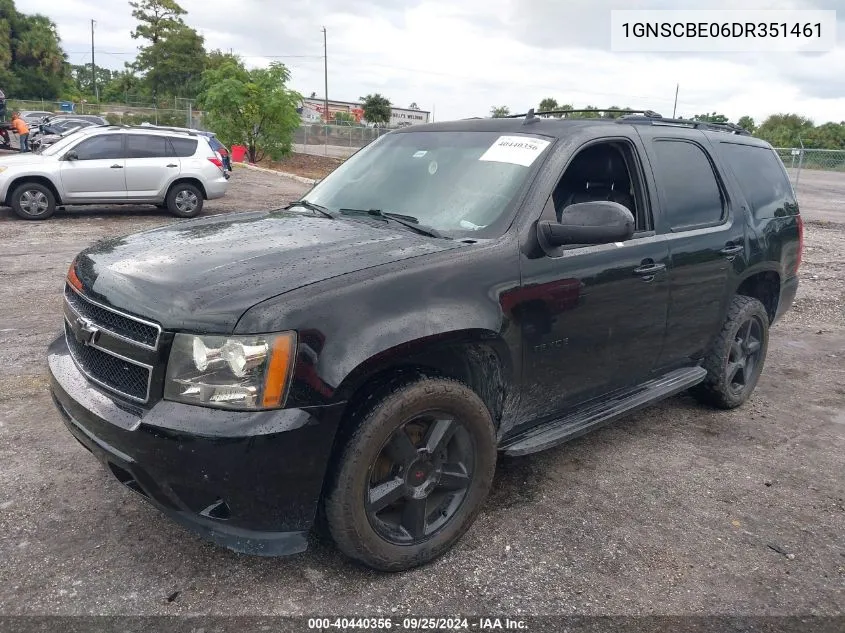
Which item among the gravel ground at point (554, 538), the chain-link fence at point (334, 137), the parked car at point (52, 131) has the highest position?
the chain-link fence at point (334, 137)

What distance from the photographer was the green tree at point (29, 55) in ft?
210

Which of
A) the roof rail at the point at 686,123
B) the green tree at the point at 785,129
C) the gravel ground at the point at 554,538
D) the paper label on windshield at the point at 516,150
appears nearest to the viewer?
the gravel ground at the point at 554,538

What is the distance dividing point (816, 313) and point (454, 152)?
581cm

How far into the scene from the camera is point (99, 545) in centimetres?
299

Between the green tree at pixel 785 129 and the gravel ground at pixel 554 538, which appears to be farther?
the green tree at pixel 785 129

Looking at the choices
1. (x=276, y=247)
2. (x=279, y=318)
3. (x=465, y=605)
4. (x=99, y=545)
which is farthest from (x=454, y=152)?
(x=99, y=545)

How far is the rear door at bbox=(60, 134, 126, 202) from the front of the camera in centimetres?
1241

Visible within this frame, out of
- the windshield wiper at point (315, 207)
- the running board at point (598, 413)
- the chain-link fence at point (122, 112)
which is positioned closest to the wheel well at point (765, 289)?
the running board at point (598, 413)

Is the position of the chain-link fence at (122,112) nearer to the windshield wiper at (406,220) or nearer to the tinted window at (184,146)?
the tinted window at (184,146)

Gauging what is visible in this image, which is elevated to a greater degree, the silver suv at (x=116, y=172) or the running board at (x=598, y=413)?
the silver suv at (x=116, y=172)

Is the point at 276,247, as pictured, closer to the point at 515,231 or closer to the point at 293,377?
the point at 293,377

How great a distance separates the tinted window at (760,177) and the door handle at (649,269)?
1.27 metres


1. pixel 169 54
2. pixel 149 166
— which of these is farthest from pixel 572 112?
pixel 169 54

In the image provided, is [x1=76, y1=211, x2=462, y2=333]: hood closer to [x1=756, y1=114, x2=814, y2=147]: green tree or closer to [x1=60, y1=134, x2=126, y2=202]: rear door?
[x1=60, y1=134, x2=126, y2=202]: rear door
